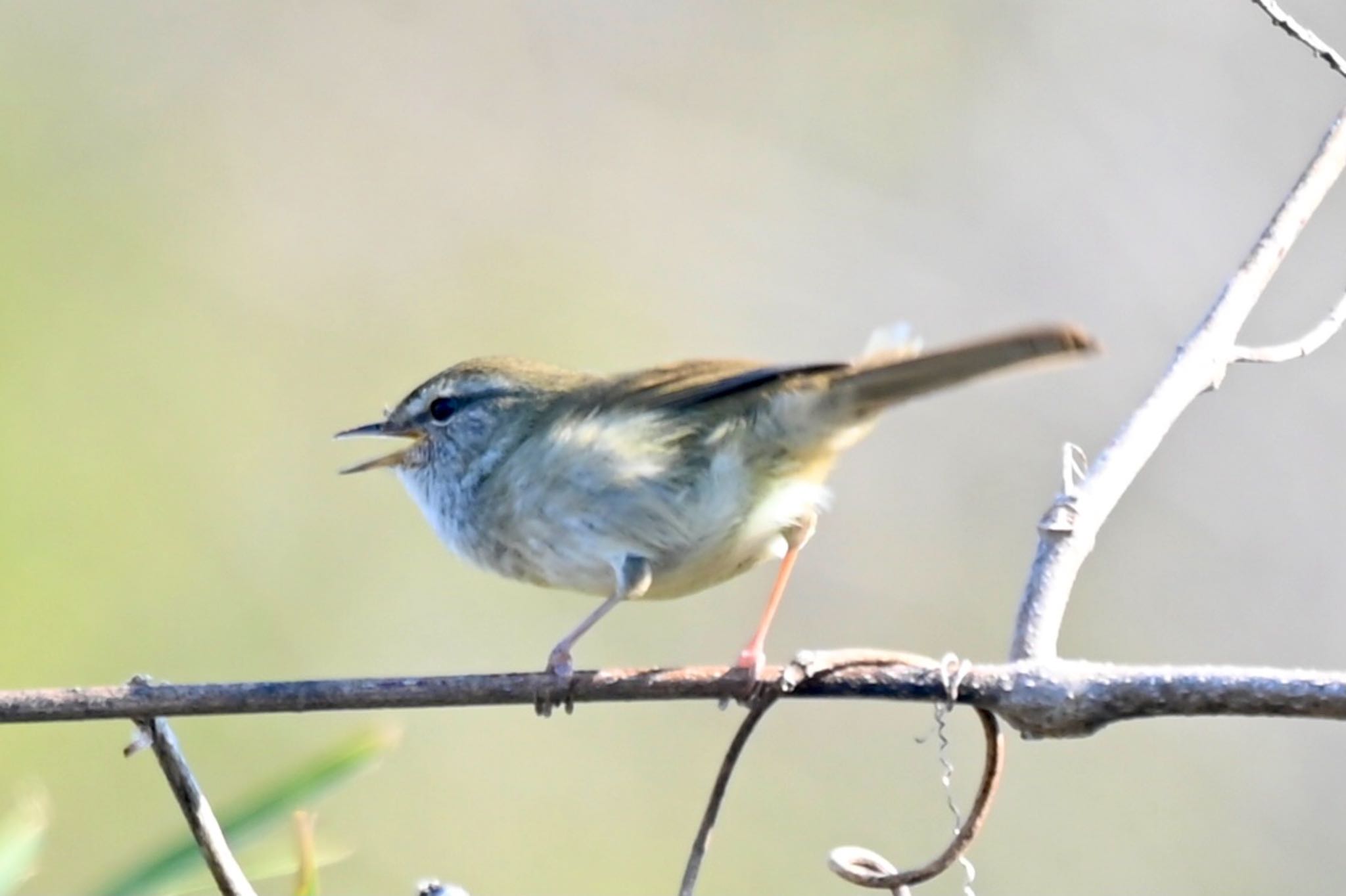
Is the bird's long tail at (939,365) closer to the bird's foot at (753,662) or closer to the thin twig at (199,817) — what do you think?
the bird's foot at (753,662)

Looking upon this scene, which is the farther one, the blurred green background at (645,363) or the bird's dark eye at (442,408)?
the blurred green background at (645,363)

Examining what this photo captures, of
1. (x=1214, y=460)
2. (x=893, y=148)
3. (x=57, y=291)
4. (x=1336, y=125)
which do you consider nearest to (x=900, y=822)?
(x=1214, y=460)

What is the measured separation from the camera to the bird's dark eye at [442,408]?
Result: 3039 mm

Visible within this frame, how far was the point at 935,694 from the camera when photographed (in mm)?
1509

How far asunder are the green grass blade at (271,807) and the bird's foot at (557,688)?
191 mm

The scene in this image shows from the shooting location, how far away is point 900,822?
14.0ft

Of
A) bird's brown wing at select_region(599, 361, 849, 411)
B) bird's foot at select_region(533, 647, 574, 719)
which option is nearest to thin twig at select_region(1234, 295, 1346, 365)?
bird's brown wing at select_region(599, 361, 849, 411)

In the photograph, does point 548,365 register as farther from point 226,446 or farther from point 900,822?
point 226,446

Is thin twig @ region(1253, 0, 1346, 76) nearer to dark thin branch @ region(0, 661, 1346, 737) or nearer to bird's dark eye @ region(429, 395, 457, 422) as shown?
dark thin branch @ region(0, 661, 1346, 737)

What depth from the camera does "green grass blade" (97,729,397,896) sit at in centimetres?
175

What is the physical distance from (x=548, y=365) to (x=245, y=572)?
6.56ft

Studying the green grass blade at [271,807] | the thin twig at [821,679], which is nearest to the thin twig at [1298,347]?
the thin twig at [821,679]

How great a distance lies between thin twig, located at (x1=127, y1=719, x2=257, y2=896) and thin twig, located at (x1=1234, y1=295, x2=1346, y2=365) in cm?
142

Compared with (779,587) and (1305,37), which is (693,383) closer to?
(779,587)
